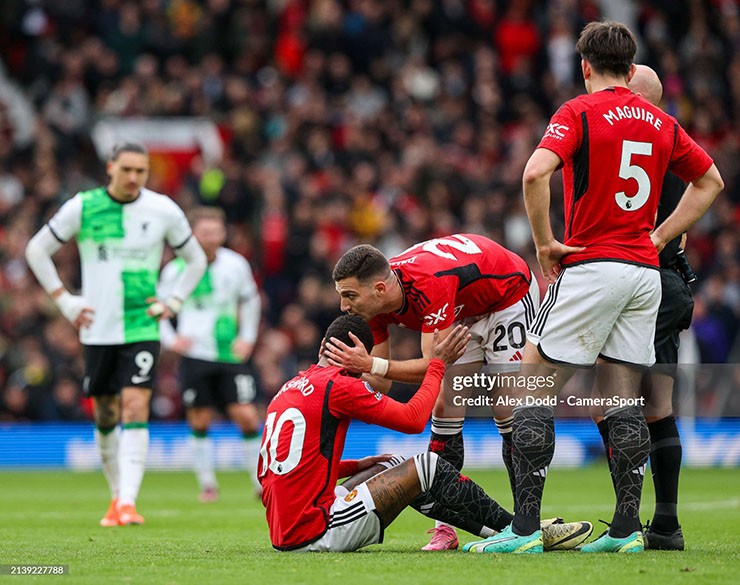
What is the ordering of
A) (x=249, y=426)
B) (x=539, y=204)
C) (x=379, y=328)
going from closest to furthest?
(x=539, y=204), (x=379, y=328), (x=249, y=426)

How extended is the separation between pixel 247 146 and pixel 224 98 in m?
1.12

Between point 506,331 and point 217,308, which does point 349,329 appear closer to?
point 506,331

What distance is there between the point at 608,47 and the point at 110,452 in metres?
5.76

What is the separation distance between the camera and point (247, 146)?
69.2 ft

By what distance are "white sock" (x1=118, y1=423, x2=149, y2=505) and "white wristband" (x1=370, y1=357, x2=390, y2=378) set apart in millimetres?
3514

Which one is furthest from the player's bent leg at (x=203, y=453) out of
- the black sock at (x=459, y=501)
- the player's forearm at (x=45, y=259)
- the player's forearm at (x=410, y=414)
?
the player's forearm at (x=410, y=414)

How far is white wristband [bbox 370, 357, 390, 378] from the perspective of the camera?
711 centimetres

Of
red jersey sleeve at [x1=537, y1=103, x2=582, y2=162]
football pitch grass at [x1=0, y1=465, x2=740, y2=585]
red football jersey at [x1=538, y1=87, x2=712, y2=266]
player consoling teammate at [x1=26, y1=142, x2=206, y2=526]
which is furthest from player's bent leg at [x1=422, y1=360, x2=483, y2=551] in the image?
player consoling teammate at [x1=26, y1=142, x2=206, y2=526]

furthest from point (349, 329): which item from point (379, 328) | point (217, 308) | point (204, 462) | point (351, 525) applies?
point (217, 308)

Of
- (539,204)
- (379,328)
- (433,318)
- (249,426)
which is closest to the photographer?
(539,204)

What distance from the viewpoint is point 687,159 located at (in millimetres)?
7074

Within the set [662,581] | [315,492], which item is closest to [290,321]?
[315,492]

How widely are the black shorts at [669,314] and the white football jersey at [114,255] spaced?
15.0ft

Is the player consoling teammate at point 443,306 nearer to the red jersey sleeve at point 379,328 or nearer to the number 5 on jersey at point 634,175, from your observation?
the red jersey sleeve at point 379,328
